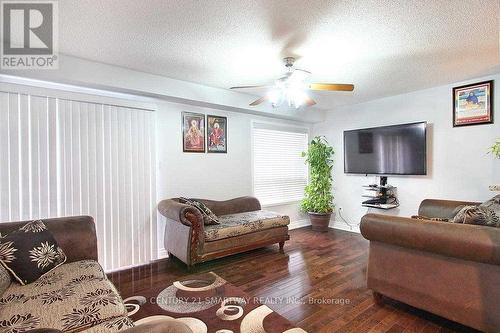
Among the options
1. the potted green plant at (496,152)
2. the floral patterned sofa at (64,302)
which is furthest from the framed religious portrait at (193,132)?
the potted green plant at (496,152)

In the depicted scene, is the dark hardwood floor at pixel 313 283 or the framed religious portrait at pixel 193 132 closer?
the dark hardwood floor at pixel 313 283

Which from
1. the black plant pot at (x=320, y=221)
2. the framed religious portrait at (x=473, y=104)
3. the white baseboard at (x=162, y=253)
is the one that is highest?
the framed religious portrait at (x=473, y=104)

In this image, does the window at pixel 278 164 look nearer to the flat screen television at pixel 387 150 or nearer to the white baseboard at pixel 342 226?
the white baseboard at pixel 342 226

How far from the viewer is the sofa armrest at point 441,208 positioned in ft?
10.8

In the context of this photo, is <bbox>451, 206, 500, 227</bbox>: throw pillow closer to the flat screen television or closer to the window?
the flat screen television

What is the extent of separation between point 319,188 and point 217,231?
266cm

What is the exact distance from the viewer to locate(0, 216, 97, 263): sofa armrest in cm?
222

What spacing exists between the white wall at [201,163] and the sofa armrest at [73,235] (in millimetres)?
1290

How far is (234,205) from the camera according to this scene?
4.23m

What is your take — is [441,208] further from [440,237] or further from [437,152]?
[440,237]

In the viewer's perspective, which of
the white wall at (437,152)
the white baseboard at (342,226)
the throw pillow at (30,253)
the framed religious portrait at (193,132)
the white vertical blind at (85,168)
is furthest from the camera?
the white baseboard at (342,226)

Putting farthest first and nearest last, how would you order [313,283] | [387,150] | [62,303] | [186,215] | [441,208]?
[387,150]
[441,208]
[186,215]
[313,283]
[62,303]

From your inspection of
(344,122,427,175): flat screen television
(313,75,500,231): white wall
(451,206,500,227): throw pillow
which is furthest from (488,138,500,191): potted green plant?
(451,206,500,227): throw pillow

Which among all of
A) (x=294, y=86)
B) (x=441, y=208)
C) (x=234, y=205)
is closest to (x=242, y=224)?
(x=234, y=205)
